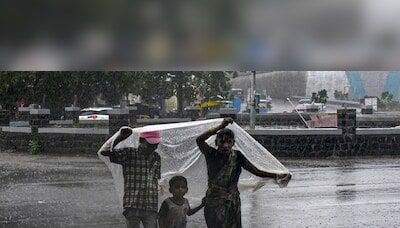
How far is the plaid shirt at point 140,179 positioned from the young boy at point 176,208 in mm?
88

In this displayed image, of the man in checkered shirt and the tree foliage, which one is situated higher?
the tree foliage

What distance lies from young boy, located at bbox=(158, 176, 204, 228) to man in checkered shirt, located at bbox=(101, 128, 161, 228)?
7cm

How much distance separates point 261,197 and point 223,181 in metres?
6.31

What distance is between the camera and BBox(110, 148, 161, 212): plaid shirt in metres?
5.03

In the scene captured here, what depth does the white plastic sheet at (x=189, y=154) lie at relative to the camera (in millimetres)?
5359

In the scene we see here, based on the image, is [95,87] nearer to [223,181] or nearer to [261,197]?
[261,197]

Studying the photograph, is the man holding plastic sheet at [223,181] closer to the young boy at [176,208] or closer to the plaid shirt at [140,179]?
the young boy at [176,208]

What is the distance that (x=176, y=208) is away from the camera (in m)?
5.04

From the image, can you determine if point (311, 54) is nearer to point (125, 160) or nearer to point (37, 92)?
point (125, 160)

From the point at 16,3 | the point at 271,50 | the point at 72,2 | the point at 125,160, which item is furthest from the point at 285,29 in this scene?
the point at 125,160

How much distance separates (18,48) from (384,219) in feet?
26.3

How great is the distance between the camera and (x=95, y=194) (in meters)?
11.4

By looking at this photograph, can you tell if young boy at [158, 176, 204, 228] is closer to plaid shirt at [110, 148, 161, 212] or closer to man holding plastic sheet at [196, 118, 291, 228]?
plaid shirt at [110, 148, 161, 212]

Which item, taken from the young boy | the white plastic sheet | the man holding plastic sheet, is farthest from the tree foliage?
the man holding plastic sheet
